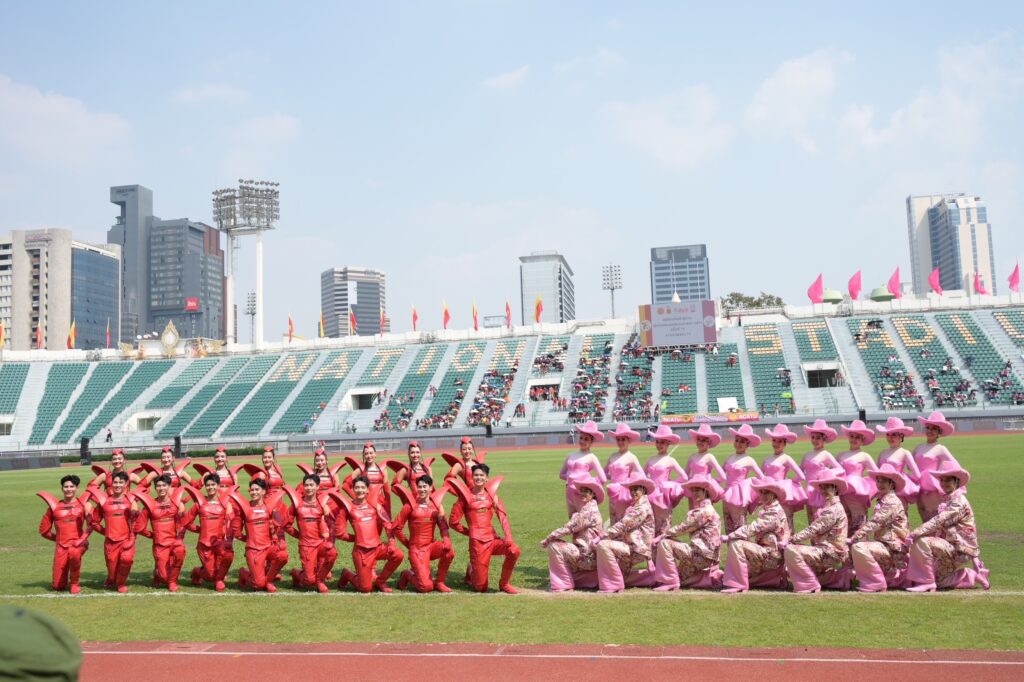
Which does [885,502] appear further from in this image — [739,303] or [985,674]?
[739,303]

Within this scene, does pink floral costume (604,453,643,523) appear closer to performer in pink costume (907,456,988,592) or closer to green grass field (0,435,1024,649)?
green grass field (0,435,1024,649)

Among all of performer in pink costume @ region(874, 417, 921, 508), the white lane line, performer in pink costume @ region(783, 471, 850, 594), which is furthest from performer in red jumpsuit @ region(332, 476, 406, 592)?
performer in pink costume @ region(874, 417, 921, 508)

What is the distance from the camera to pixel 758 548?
9.33 meters

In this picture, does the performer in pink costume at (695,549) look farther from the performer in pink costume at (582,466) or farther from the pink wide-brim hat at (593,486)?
the performer in pink costume at (582,466)

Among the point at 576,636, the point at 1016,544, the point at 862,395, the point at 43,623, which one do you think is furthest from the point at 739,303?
the point at 43,623

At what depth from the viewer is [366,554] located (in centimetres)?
Answer: 994

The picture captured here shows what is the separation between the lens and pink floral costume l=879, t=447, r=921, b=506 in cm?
938

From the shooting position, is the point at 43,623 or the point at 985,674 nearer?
the point at 43,623

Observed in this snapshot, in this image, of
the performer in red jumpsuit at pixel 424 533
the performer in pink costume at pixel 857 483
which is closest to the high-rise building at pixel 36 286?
the performer in red jumpsuit at pixel 424 533

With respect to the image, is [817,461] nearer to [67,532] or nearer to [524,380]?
[67,532]

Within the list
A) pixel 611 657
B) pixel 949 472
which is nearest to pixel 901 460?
pixel 949 472

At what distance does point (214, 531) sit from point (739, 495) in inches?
251

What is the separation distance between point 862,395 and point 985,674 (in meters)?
43.0

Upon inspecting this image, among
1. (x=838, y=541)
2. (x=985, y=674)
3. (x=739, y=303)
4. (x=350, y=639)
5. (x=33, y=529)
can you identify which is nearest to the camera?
(x=985, y=674)
